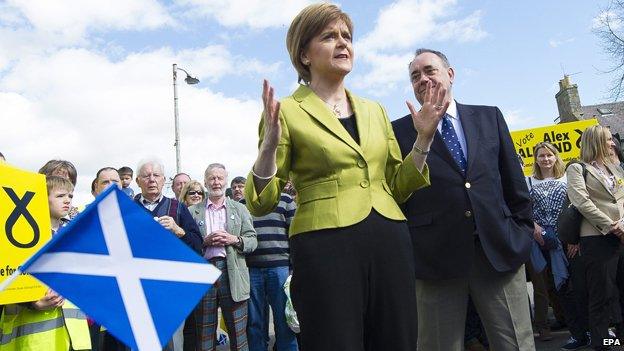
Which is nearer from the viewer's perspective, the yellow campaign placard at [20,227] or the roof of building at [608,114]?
the yellow campaign placard at [20,227]

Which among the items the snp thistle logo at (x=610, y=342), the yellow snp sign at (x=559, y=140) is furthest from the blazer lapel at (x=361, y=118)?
the yellow snp sign at (x=559, y=140)

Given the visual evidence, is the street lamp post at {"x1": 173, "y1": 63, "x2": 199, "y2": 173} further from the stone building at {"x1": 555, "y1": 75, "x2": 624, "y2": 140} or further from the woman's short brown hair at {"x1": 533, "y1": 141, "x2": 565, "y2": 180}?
the stone building at {"x1": 555, "y1": 75, "x2": 624, "y2": 140}

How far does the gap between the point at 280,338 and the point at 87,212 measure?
4410 mm

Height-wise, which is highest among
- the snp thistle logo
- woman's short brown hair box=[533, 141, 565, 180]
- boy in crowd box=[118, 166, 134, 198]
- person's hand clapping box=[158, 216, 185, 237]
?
boy in crowd box=[118, 166, 134, 198]

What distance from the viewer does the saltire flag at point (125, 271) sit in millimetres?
1657

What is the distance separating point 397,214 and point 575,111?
127 ft

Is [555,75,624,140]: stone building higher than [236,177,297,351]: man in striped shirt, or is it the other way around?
[555,75,624,140]: stone building

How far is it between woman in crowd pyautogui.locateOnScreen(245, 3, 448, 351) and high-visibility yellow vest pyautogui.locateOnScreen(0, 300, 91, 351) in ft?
6.80

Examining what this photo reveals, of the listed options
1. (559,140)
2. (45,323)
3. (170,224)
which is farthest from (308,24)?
(559,140)

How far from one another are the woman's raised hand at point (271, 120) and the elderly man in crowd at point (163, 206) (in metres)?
3.47

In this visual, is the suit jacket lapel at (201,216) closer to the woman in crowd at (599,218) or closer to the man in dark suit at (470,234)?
the man in dark suit at (470,234)

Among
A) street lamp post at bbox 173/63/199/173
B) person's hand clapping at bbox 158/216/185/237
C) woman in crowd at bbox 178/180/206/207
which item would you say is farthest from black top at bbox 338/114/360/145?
street lamp post at bbox 173/63/199/173

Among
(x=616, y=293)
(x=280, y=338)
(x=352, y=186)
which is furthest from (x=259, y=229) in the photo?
(x=352, y=186)

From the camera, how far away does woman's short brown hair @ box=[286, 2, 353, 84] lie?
87.2 inches
